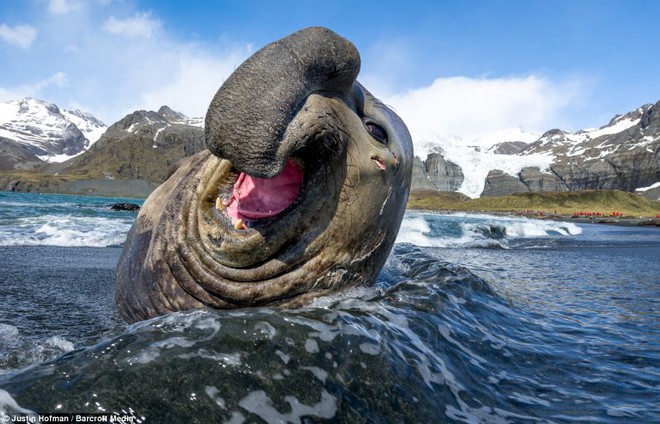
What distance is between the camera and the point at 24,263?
7676 mm

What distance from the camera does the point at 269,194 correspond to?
3.30 m

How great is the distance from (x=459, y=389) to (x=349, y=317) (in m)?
0.66

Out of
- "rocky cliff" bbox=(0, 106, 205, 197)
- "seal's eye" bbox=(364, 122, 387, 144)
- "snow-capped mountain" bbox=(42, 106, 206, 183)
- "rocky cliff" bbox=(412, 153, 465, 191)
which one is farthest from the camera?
"snow-capped mountain" bbox=(42, 106, 206, 183)

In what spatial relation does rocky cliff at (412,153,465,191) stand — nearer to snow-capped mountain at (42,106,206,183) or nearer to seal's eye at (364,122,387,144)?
snow-capped mountain at (42,106,206,183)

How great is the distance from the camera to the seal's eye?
3545mm

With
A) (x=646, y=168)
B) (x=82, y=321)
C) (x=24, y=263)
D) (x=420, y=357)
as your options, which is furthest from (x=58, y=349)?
(x=646, y=168)

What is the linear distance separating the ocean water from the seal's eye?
107 centimetres

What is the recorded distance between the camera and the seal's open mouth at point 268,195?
327 centimetres

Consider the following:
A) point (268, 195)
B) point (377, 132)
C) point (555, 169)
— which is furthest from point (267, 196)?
point (555, 169)

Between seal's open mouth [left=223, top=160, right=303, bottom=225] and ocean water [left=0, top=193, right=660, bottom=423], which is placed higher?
seal's open mouth [left=223, top=160, right=303, bottom=225]

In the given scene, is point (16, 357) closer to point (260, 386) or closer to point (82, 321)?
point (82, 321)

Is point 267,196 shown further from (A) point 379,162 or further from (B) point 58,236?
(B) point 58,236

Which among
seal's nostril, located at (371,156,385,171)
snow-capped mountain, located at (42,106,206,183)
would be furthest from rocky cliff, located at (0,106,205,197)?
seal's nostril, located at (371,156,385,171)

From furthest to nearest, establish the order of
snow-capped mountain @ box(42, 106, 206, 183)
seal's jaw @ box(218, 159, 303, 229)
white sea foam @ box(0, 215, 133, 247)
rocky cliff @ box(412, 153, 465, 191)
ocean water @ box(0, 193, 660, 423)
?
snow-capped mountain @ box(42, 106, 206, 183), rocky cliff @ box(412, 153, 465, 191), white sea foam @ box(0, 215, 133, 247), seal's jaw @ box(218, 159, 303, 229), ocean water @ box(0, 193, 660, 423)
